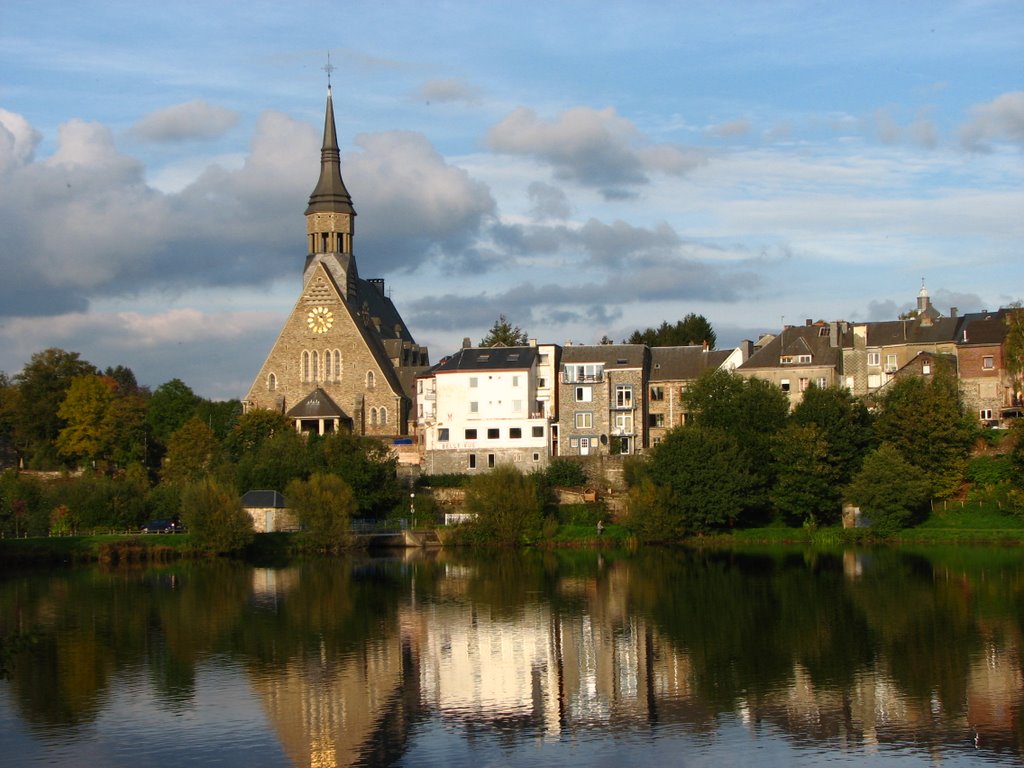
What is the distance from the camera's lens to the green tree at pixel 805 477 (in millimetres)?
63125

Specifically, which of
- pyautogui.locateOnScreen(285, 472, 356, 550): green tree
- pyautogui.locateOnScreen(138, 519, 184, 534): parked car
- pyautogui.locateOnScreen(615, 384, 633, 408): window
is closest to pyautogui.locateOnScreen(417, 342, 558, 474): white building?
pyautogui.locateOnScreen(615, 384, 633, 408): window

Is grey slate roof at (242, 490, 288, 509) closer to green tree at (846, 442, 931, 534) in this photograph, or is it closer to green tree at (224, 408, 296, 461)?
green tree at (224, 408, 296, 461)

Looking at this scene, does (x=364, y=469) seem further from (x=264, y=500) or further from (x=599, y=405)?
(x=599, y=405)

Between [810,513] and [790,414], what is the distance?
6.82m

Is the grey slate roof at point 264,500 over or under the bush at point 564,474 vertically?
under

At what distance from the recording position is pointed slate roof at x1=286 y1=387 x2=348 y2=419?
84.2 metres

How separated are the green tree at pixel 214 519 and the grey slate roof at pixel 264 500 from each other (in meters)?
3.50

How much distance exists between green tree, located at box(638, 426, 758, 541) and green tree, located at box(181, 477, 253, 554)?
745 inches

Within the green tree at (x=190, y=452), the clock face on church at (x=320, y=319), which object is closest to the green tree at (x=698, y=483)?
the green tree at (x=190, y=452)

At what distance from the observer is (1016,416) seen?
70.6m

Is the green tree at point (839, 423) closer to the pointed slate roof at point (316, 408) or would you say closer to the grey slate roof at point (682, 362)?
the grey slate roof at point (682, 362)

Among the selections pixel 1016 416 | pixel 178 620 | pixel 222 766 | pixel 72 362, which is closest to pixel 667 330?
pixel 1016 416

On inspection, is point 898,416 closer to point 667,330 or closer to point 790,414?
point 790,414

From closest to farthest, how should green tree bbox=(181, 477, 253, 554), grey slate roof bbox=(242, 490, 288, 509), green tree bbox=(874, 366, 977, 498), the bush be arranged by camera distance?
1. green tree bbox=(181, 477, 253, 554)
2. green tree bbox=(874, 366, 977, 498)
3. grey slate roof bbox=(242, 490, 288, 509)
4. the bush
